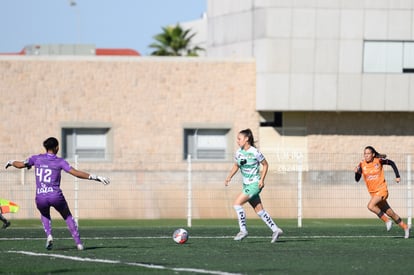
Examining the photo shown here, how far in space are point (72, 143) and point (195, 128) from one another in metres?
5.16

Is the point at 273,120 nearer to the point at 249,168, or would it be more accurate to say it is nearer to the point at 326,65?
the point at 326,65

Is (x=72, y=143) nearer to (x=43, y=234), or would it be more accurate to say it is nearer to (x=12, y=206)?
(x=12, y=206)

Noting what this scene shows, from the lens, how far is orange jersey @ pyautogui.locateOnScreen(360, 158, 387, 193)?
2206 centimetres

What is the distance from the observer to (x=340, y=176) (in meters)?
35.6

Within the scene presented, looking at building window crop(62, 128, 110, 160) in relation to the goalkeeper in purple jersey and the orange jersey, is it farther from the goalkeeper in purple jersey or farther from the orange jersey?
the goalkeeper in purple jersey

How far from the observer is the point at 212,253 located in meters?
17.2

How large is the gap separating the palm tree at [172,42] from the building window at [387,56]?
135 ft

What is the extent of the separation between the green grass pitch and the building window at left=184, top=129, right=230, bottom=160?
23.1 m

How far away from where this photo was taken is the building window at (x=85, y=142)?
4659 cm

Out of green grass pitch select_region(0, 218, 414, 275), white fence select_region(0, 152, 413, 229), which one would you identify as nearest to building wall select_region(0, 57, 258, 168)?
white fence select_region(0, 152, 413, 229)

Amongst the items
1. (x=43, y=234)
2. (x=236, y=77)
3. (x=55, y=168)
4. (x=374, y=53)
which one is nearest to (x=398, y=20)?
(x=374, y=53)

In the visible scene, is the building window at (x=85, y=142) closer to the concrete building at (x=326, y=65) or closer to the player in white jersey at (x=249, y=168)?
the concrete building at (x=326, y=65)

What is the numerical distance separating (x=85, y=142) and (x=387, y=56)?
42.9 feet

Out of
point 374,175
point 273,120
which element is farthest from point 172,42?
point 374,175
